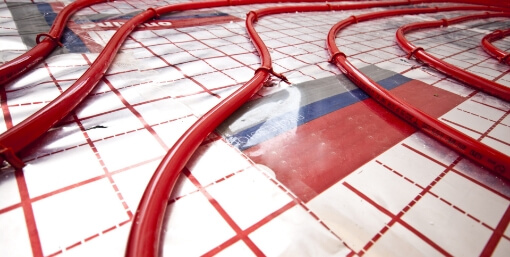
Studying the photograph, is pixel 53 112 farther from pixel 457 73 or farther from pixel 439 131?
pixel 457 73

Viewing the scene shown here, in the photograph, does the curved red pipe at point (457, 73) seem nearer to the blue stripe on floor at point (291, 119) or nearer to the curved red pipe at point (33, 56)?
the blue stripe on floor at point (291, 119)

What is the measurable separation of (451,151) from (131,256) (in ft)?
4.61

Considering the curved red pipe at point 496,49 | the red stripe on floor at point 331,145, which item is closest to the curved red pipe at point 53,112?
the red stripe on floor at point 331,145

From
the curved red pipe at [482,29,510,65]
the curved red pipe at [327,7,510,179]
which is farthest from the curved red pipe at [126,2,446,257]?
the curved red pipe at [482,29,510,65]

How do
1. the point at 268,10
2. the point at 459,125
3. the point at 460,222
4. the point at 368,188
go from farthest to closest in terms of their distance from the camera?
the point at 268,10, the point at 459,125, the point at 368,188, the point at 460,222

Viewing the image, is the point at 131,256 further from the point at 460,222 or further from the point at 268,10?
the point at 268,10

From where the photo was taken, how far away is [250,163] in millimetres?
1192

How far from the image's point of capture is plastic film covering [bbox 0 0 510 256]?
0.91 meters

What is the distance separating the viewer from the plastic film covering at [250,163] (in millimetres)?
913

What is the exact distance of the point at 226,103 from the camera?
1.38m

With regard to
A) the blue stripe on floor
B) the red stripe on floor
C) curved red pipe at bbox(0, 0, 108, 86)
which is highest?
curved red pipe at bbox(0, 0, 108, 86)

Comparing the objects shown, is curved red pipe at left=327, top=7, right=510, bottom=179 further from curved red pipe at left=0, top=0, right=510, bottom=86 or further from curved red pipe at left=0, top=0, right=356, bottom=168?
curved red pipe at left=0, top=0, right=510, bottom=86

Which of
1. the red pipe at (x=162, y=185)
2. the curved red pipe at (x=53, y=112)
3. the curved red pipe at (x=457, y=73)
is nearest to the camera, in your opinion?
the red pipe at (x=162, y=185)

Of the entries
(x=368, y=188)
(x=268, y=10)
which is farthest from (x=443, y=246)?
(x=268, y=10)
